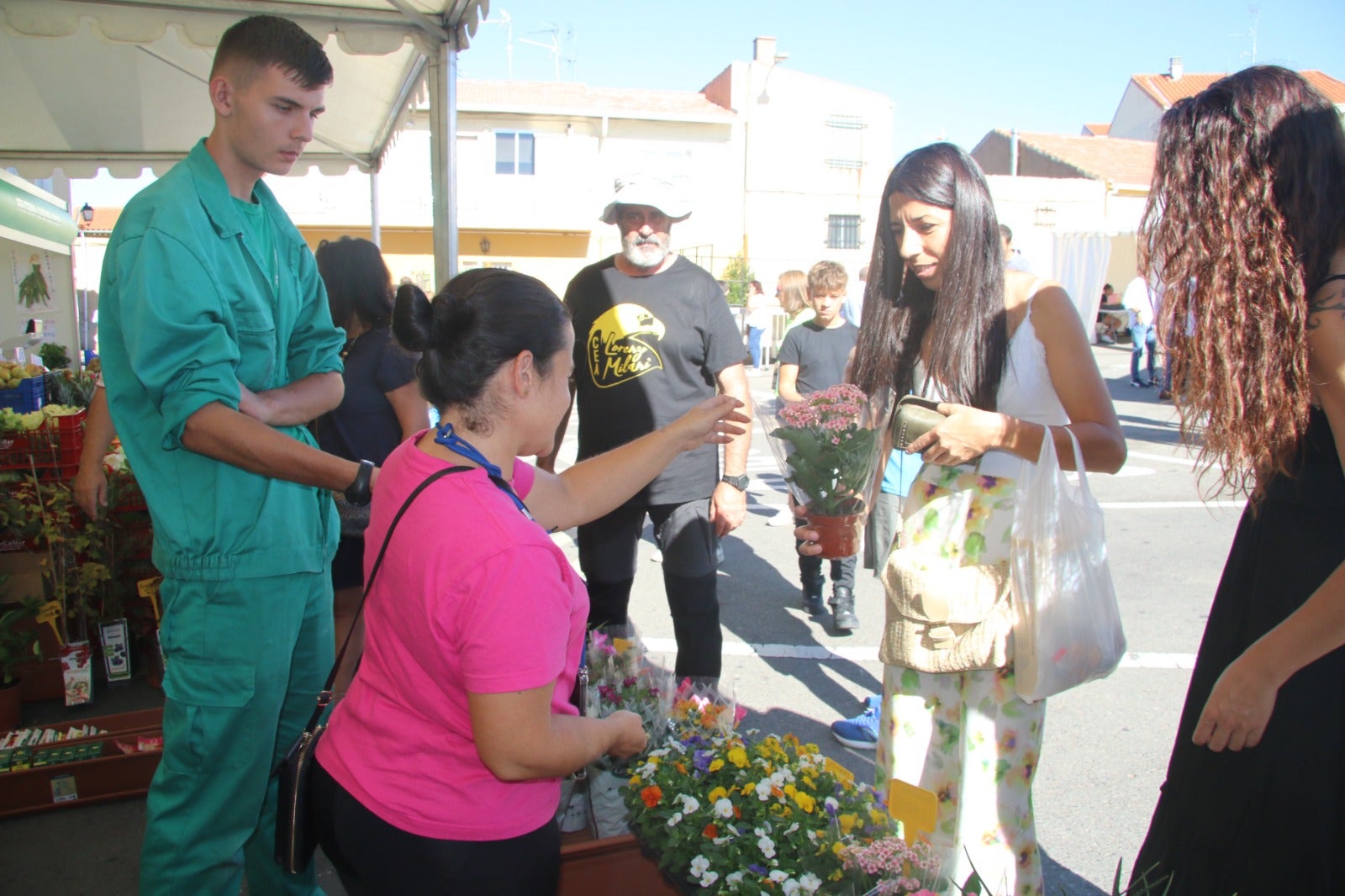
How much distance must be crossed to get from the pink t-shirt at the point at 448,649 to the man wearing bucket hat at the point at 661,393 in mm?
1752

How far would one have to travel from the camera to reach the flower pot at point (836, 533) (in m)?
2.33

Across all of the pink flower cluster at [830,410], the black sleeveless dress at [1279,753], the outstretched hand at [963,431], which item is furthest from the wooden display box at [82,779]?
the black sleeveless dress at [1279,753]

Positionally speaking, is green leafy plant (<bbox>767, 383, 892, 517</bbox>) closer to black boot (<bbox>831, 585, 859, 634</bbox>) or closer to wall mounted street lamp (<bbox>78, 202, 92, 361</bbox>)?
black boot (<bbox>831, 585, 859, 634</bbox>)

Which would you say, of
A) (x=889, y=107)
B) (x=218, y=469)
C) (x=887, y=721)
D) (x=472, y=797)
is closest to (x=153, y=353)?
(x=218, y=469)

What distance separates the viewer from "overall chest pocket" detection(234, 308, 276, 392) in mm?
2002

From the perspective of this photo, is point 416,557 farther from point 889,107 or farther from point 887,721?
point 889,107

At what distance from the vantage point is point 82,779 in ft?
10.3

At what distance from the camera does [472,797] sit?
1525 millimetres

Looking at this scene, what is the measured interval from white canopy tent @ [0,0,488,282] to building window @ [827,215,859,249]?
88.6ft

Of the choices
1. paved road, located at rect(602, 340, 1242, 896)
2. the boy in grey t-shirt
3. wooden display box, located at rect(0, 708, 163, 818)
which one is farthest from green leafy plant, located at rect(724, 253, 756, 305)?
wooden display box, located at rect(0, 708, 163, 818)

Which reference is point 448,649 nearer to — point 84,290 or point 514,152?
point 84,290

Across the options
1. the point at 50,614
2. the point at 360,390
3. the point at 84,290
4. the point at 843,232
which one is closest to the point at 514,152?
the point at 843,232

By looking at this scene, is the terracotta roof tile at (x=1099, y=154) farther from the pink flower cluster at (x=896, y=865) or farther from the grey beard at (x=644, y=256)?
the pink flower cluster at (x=896, y=865)

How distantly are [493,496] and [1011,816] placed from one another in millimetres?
1545
